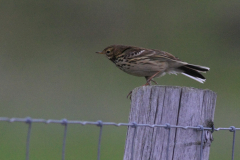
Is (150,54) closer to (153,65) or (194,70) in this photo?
(153,65)

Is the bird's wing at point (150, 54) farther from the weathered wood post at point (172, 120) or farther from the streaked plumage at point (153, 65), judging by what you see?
the weathered wood post at point (172, 120)

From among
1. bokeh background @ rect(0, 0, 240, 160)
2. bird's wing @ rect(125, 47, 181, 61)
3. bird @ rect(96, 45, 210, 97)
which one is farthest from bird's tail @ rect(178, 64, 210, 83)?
bokeh background @ rect(0, 0, 240, 160)

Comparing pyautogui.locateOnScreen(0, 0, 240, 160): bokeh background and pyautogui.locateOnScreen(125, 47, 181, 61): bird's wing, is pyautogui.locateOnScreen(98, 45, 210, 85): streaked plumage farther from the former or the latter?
pyautogui.locateOnScreen(0, 0, 240, 160): bokeh background

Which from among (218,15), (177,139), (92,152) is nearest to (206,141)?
(177,139)

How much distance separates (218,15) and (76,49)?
26.6ft

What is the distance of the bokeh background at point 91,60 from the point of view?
14312mm

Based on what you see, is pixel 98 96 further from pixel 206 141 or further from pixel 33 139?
pixel 206 141

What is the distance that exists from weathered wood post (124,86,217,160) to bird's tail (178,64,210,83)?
2.53 meters

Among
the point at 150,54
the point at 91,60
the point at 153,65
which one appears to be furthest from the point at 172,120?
the point at 91,60

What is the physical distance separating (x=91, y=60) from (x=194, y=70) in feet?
43.6

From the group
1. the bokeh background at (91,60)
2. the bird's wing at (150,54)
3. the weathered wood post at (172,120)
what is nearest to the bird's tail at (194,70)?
the bird's wing at (150,54)

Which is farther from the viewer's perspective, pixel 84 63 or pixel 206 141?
pixel 84 63

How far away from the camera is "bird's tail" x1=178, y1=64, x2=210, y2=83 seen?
643 centimetres

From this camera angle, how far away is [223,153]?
13.4 m
